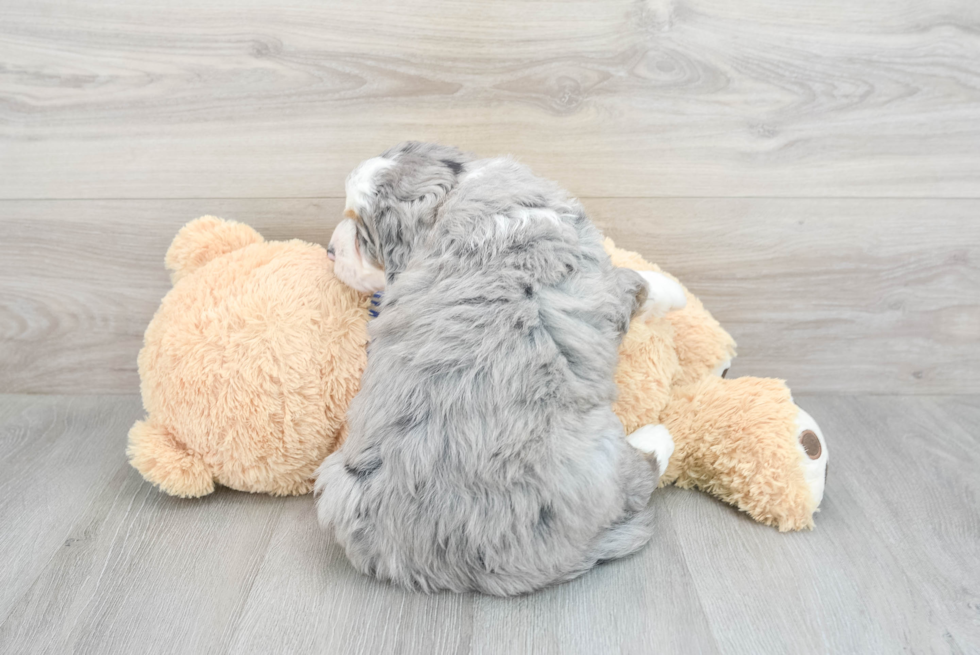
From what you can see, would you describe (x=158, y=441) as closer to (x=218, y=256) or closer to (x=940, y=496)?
(x=218, y=256)

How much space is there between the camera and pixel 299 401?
0.99m

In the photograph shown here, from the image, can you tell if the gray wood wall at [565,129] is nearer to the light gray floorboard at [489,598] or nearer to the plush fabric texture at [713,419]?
the plush fabric texture at [713,419]

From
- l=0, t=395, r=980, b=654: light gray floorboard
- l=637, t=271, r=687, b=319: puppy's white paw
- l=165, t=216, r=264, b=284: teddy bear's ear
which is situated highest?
l=637, t=271, r=687, b=319: puppy's white paw

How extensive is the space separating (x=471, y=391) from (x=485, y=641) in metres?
0.29

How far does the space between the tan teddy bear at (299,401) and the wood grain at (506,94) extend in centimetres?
25

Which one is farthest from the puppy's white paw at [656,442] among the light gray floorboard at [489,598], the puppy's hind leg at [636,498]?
the light gray floorboard at [489,598]

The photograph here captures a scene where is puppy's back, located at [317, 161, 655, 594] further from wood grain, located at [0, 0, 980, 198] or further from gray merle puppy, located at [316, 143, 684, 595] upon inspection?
wood grain, located at [0, 0, 980, 198]

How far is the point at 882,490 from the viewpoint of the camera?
1066 mm

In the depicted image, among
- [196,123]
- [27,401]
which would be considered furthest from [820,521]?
[27,401]

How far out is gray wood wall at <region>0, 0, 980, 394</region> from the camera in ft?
3.61

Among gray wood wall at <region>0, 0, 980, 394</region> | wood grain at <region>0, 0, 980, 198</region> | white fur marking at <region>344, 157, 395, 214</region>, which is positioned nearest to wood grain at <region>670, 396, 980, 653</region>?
gray wood wall at <region>0, 0, 980, 394</region>

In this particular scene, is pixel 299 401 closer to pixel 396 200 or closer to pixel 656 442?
pixel 396 200

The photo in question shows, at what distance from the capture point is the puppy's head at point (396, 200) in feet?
2.81

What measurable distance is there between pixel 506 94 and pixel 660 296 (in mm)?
422
